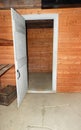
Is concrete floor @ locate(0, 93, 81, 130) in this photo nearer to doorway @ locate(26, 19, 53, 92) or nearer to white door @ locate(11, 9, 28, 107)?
white door @ locate(11, 9, 28, 107)

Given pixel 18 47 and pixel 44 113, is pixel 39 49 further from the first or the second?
pixel 44 113

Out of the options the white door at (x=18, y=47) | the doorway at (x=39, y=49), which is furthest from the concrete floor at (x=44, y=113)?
the doorway at (x=39, y=49)

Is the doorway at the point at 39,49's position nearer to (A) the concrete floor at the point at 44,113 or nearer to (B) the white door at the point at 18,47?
(A) the concrete floor at the point at 44,113

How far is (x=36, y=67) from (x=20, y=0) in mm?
3283

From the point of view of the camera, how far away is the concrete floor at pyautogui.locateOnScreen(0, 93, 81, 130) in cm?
226

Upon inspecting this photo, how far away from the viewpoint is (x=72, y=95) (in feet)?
11.0

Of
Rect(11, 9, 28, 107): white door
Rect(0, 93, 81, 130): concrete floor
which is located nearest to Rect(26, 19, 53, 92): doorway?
Rect(0, 93, 81, 130): concrete floor

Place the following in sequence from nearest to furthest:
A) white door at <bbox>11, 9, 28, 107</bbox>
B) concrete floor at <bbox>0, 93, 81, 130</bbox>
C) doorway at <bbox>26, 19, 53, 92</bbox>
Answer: concrete floor at <bbox>0, 93, 81, 130</bbox> → white door at <bbox>11, 9, 28, 107</bbox> → doorway at <bbox>26, 19, 53, 92</bbox>

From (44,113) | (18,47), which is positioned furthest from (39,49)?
(44,113)

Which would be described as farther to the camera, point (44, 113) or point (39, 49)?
point (39, 49)

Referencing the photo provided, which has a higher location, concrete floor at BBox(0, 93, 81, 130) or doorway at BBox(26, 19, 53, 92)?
doorway at BBox(26, 19, 53, 92)

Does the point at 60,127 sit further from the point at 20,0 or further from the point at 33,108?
the point at 20,0

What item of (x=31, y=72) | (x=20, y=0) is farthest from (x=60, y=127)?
(x=31, y=72)

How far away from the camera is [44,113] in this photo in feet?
8.61
